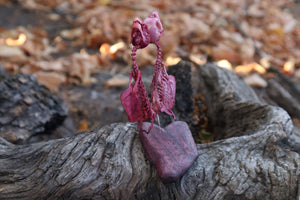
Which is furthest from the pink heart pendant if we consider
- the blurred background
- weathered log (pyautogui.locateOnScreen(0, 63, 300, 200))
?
the blurred background

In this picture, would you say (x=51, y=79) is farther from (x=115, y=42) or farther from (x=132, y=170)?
(x=132, y=170)

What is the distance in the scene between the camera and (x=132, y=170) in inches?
31.9

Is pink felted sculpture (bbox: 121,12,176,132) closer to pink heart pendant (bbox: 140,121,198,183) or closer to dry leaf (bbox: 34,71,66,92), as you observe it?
pink heart pendant (bbox: 140,121,198,183)

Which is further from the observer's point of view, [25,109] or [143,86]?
[25,109]

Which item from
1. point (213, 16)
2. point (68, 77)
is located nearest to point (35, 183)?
A: point (68, 77)

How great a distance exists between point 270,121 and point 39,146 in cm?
76

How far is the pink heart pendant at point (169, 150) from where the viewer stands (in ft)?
2.63

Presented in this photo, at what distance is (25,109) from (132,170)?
64 cm

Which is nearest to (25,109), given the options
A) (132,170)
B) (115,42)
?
(132,170)

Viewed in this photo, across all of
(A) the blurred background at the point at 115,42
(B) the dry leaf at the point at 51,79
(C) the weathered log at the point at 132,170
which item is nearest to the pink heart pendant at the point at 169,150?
(C) the weathered log at the point at 132,170

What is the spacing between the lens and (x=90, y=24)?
2.64 metres

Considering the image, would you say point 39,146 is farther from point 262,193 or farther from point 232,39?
point 232,39

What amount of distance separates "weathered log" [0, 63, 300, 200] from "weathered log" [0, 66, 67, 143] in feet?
0.69

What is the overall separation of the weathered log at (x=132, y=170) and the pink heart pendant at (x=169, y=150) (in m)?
0.03
